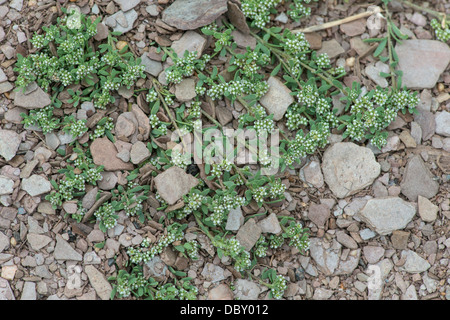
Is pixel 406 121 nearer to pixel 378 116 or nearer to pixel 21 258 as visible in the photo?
pixel 378 116

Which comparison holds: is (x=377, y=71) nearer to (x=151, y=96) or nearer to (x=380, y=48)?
(x=380, y=48)

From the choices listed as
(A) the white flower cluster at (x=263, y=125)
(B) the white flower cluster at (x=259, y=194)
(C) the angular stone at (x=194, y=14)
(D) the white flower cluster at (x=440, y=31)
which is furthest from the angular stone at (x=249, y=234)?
(D) the white flower cluster at (x=440, y=31)

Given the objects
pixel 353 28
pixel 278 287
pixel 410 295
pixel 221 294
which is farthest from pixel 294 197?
pixel 353 28

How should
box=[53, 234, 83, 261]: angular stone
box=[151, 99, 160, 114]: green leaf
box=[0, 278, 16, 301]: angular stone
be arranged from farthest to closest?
box=[151, 99, 160, 114]: green leaf
box=[53, 234, 83, 261]: angular stone
box=[0, 278, 16, 301]: angular stone

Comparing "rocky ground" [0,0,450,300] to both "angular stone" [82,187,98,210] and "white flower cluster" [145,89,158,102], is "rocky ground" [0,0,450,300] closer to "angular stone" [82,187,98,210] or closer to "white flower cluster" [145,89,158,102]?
"angular stone" [82,187,98,210]

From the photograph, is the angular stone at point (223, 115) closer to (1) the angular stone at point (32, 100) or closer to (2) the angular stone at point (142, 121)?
(2) the angular stone at point (142, 121)

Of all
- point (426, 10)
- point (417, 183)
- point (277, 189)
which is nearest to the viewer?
point (277, 189)

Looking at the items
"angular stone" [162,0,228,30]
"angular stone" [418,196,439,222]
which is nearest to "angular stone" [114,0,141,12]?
"angular stone" [162,0,228,30]
